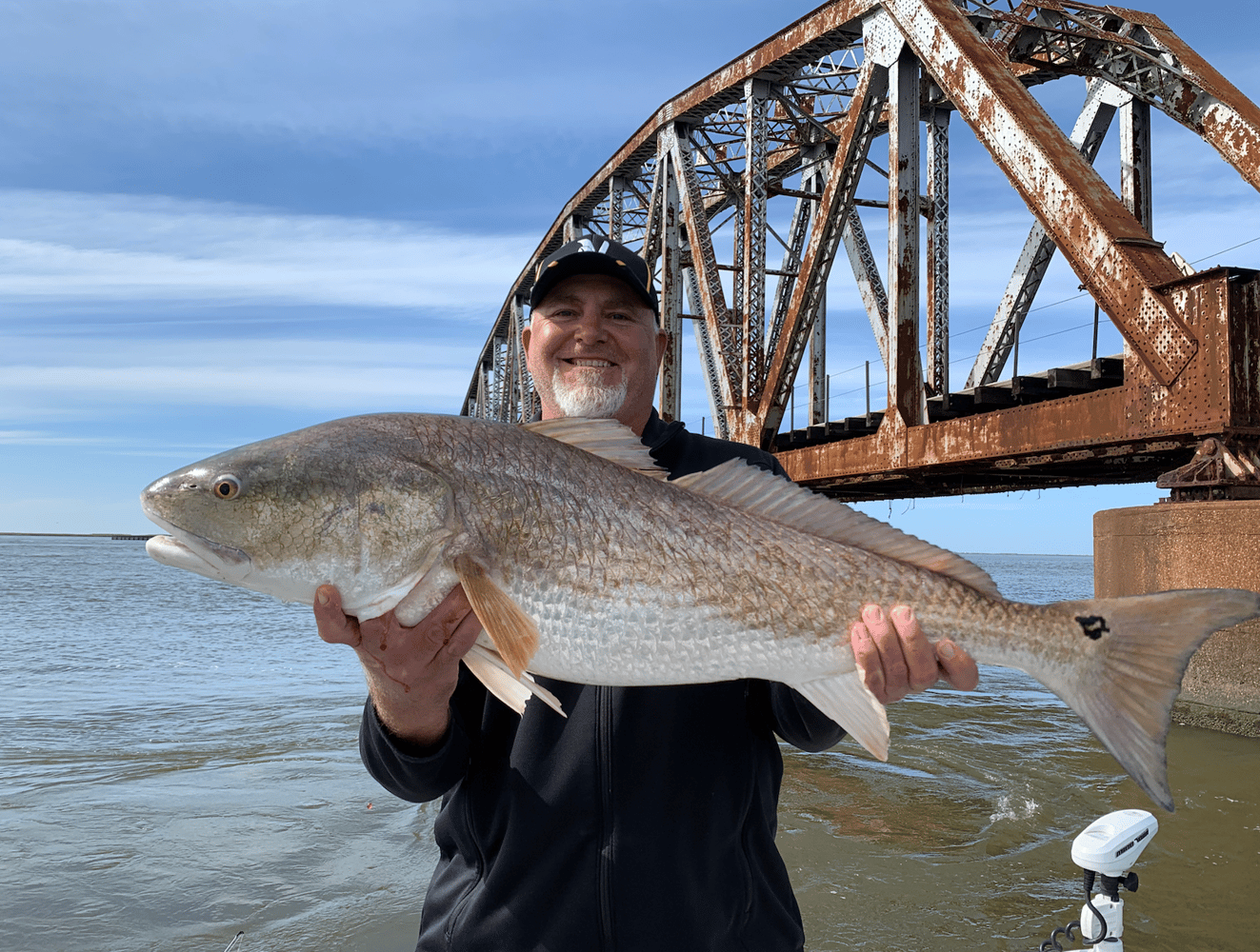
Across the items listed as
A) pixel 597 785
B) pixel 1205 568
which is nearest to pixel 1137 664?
pixel 597 785

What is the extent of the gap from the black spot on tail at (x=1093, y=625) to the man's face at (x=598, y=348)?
1611mm

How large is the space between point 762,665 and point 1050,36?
38.0 feet

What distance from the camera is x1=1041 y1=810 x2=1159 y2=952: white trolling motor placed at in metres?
3.07

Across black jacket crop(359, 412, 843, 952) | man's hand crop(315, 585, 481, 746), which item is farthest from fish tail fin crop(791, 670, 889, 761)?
man's hand crop(315, 585, 481, 746)

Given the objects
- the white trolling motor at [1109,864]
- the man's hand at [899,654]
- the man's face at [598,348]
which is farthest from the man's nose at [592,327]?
the white trolling motor at [1109,864]

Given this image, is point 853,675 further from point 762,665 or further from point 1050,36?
point 1050,36

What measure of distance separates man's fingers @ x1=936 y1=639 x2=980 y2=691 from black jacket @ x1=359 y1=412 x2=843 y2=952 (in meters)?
0.42

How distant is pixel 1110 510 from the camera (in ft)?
22.2

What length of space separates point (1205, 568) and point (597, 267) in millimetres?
5012

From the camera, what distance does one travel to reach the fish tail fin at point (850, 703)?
7.45 ft

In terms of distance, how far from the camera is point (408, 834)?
6.07 meters

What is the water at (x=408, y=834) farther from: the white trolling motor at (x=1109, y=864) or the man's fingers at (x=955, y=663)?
the man's fingers at (x=955, y=663)

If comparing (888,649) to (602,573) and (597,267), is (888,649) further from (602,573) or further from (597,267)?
(597,267)

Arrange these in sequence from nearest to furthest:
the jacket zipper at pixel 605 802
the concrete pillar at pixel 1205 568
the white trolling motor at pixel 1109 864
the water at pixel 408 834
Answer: the jacket zipper at pixel 605 802
the white trolling motor at pixel 1109 864
the water at pixel 408 834
the concrete pillar at pixel 1205 568
